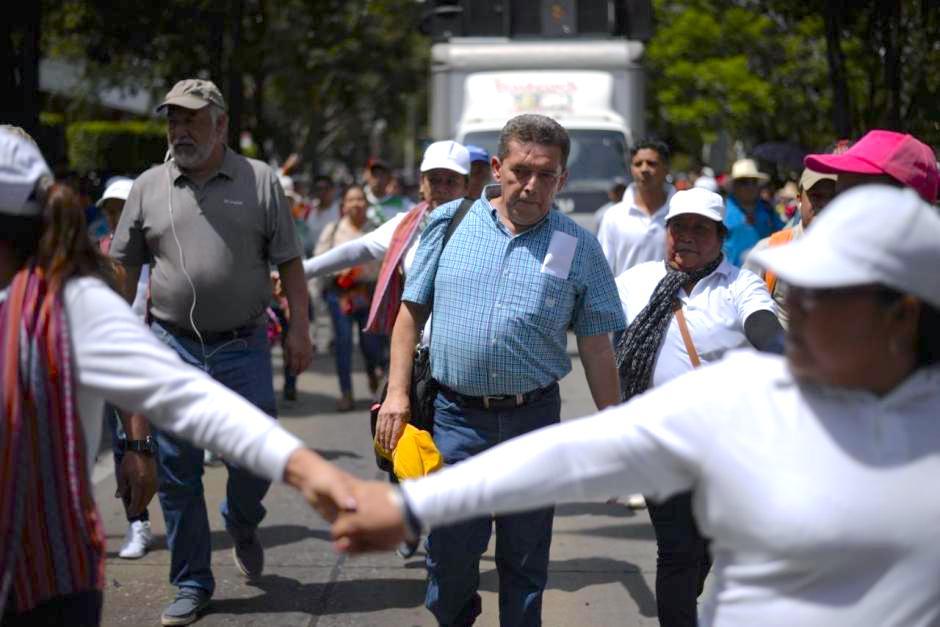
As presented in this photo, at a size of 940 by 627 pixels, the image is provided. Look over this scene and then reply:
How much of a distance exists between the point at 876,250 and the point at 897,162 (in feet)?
7.47

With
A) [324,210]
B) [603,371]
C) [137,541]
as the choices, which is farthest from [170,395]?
[324,210]

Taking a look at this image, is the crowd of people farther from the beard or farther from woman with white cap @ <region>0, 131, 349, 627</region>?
the beard

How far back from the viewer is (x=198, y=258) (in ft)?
18.6

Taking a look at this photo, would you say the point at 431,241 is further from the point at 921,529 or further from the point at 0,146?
the point at 921,529

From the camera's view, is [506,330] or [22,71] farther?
[22,71]

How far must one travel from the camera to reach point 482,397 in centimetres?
468

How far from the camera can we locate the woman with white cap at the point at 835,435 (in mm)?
2354

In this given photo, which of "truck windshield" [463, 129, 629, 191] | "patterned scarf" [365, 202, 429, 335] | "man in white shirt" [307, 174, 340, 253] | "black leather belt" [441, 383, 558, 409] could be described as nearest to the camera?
"black leather belt" [441, 383, 558, 409]

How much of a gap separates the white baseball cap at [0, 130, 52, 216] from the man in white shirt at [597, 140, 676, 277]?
5980mm

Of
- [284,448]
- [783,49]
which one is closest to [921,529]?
[284,448]

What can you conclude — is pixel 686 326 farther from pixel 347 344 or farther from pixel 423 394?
pixel 347 344

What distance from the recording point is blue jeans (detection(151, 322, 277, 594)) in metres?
5.64

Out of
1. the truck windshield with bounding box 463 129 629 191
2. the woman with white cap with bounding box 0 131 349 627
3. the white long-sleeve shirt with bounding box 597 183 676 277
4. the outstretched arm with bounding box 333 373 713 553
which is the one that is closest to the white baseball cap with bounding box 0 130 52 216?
the woman with white cap with bounding box 0 131 349 627

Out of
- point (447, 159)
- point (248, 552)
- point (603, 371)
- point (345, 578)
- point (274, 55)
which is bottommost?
point (345, 578)
